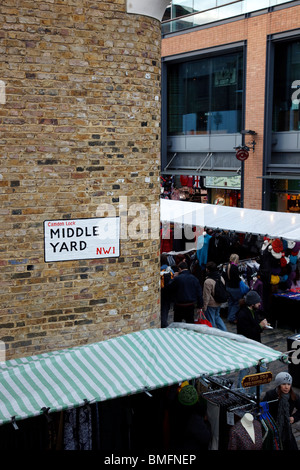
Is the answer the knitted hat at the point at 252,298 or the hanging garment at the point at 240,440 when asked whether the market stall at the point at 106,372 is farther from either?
the knitted hat at the point at 252,298

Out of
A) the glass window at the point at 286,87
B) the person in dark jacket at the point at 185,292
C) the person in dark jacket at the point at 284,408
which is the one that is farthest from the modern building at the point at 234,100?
the person in dark jacket at the point at 284,408

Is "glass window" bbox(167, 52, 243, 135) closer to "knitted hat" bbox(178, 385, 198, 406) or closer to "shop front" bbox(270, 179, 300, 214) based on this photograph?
"shop front" bbox(270, 179, 300, 214)

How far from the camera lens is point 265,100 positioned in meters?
19.1

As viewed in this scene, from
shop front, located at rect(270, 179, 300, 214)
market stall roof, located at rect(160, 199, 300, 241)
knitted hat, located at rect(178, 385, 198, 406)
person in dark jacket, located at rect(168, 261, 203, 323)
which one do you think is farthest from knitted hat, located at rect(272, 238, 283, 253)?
knitted hat, located at rect(178, 385, 198, 406)

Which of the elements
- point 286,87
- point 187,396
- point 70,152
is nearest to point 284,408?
point 187,396

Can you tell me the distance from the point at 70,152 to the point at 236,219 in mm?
8476

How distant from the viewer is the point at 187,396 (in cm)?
543

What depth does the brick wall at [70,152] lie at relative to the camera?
573 cm

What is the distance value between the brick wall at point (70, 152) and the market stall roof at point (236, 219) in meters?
6.12

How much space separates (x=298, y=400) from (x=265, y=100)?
14738mm

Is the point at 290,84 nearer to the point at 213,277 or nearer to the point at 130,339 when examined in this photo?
the point at 213,277

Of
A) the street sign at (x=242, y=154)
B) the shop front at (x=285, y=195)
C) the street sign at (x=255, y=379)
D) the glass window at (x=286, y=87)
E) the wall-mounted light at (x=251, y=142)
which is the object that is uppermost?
the glass window at (x=286, y=87)

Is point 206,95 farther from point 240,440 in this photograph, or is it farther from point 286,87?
point 240,440

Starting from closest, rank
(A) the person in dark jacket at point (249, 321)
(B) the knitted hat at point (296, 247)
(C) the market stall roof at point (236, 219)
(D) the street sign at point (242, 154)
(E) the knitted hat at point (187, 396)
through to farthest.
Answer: (E) the knitted hat at point (187, 396)
(A) the person in dark jacket at point (249, 321)
(C) the market stall roof at point (236, 219)
(B) the knitted hat at point (296, 247)
(D) the street sign at point (242, 154)
